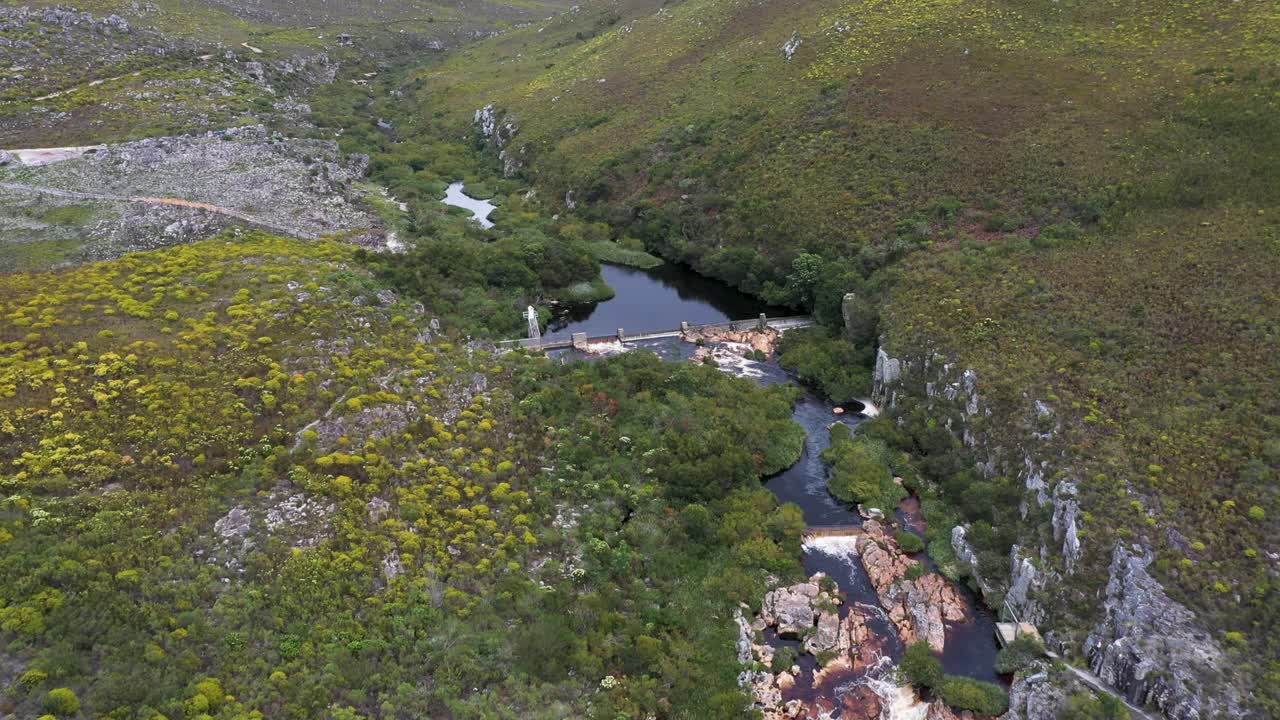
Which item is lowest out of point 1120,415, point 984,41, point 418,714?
point 418,714

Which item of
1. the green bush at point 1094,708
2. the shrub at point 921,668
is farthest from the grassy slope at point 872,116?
the green bush at point 1094,708

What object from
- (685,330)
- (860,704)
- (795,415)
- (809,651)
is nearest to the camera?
(860,704)

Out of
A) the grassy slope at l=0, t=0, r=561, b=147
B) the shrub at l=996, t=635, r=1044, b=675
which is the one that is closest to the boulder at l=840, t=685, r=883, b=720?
the shrub at l=996, t=635, r=1044, b=675

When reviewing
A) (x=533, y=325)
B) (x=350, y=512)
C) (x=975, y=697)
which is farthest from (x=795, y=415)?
(x=350, y=512)

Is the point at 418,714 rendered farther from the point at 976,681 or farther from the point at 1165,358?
the point at 1165,358

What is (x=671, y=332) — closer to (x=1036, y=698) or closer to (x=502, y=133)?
(x=1036, y=698)

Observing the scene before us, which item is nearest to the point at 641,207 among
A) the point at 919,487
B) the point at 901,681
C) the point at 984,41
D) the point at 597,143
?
the point at 597,143
